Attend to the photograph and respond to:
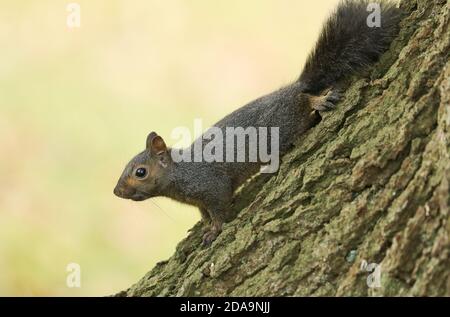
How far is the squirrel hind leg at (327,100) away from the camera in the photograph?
3.40 metres

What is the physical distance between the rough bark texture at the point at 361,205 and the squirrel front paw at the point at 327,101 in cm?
7

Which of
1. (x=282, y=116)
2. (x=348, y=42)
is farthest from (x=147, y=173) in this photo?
(x=348, y=42)

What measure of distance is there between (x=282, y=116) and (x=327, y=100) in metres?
0.32

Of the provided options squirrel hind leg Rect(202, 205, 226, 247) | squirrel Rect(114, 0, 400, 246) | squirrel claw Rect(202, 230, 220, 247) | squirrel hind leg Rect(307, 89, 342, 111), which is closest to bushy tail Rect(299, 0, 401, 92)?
squirrel Rect(114, 0, 400, 246)

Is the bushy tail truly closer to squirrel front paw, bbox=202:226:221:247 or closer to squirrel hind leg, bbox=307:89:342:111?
squirrel hind leg, bbox=307:89:342:111

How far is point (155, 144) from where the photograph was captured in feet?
13.4

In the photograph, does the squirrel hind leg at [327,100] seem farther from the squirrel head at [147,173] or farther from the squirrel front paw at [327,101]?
the squirrel head at [147,173]

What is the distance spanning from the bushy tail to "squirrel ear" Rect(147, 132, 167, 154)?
85cm

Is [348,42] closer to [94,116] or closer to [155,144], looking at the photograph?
[155,144]

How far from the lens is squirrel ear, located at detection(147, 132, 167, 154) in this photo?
4074mm
